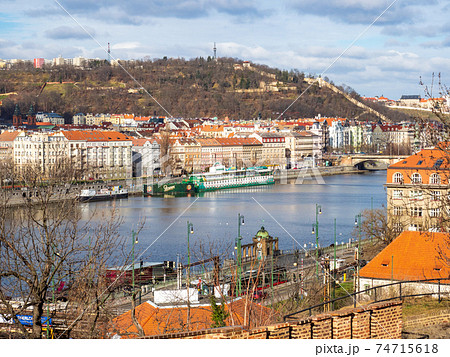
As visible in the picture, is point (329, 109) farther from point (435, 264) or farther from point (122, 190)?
point (435, 264)

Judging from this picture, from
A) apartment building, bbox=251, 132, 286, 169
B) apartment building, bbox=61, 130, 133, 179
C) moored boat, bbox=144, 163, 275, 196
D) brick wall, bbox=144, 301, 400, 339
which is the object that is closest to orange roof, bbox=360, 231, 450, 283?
brick wall, bbox=144, 301, 400, 339

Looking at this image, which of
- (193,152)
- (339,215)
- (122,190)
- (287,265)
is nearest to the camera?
(287,265)

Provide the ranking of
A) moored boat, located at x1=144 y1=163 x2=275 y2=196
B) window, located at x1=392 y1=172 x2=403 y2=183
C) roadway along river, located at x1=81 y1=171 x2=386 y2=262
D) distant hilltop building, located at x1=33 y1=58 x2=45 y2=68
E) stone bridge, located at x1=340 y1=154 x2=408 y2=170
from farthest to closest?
distant hilltop building, located at x1=33 y1=58 x2=45 y2=68 < stone bridge, located at x1=340 y1=154 x2=408 y2=170 < moored boat, located at x1=144 y1=163 x2=275 y2=196 < roadway along river, located at x1=81 y1=171 x2=386 y2=262 < window, located at x1=392 y1=172 x2=403 y2=183

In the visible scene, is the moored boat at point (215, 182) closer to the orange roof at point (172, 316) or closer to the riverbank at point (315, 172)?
the riverbank at point (315, 172)

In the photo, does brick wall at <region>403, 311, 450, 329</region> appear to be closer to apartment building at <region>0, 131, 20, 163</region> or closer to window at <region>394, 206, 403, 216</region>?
window at <region>394, 206, 403, 216</region>

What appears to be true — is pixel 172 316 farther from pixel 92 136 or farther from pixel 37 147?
pixel 92 136

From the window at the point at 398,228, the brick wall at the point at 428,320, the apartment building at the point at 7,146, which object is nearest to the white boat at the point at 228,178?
the apartment building at the point at 7,146

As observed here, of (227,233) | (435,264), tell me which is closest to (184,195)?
(227,233)
